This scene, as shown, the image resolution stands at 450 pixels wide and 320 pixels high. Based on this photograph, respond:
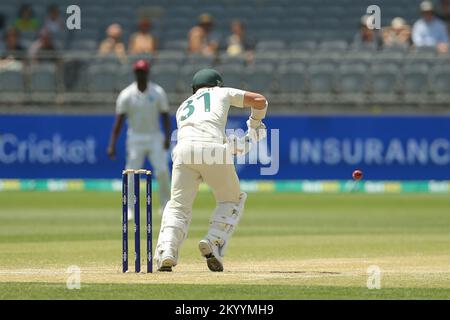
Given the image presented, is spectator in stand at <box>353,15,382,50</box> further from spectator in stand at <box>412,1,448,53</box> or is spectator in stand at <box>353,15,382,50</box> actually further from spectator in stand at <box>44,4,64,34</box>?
spectator in stand at <box>44,4,64,34</box>

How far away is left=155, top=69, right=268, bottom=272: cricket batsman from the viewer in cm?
1034

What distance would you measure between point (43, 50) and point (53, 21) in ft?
5.76

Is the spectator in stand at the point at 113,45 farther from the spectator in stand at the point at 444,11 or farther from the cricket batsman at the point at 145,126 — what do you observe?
the cricket batsman at the point at 145,126

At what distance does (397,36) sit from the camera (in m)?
25.1

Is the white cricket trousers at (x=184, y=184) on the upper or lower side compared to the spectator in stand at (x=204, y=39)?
lower

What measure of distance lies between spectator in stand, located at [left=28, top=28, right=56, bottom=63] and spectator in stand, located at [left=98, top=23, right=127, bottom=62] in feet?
3.34

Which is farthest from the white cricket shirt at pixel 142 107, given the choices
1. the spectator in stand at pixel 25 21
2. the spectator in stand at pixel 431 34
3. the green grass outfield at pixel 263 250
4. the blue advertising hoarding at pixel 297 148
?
the spectator in stand at pixel 25 21

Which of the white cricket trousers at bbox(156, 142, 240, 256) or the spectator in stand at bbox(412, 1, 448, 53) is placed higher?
the spectator in stand at bbox(412, 1, 448, 53)

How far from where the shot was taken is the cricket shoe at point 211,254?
10336mm

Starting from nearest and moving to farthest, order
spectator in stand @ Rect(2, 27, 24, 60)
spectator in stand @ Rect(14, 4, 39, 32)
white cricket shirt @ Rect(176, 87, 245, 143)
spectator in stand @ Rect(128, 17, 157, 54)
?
1. white cricket shirt @ Rect(176, 87, 245, 143)
2. spectator in stand @ Rect(2, 27, 24, 60)
3. spectator in stand @ Rect(128, 17, 157, 54)
4. spectator in stand @ Rect(14, 4, 39, 32)

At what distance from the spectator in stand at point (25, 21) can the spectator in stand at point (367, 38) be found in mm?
7146

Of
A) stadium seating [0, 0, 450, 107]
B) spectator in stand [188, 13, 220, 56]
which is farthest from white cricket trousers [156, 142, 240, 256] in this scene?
spectator in stand [188, 13, 220, 56]

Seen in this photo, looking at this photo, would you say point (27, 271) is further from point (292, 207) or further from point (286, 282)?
point (292, 207)

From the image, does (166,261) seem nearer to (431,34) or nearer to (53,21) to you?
(431,34)
